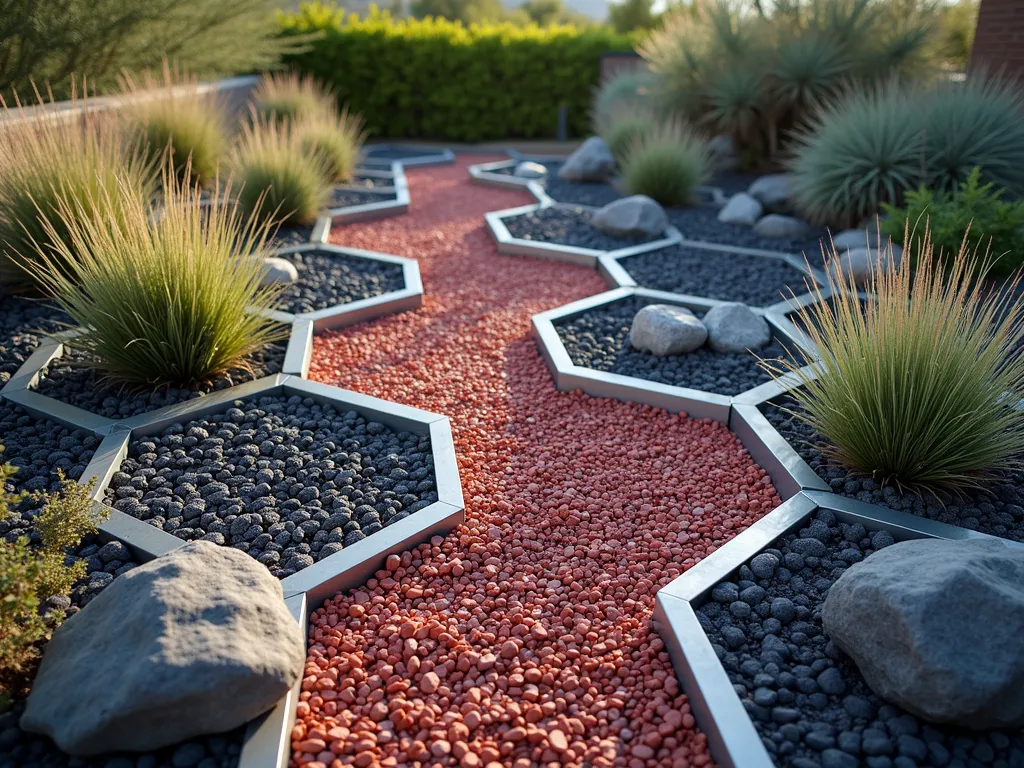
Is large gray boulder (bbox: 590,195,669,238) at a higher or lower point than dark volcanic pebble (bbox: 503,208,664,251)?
higher

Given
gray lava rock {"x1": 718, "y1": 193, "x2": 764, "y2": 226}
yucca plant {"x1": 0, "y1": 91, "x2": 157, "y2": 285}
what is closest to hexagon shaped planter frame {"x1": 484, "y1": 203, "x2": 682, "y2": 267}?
gray lava rock {"x1": 718, "y1": 193, "x2": 764, "y2": 226}

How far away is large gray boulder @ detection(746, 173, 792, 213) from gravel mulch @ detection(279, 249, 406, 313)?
3.70 m

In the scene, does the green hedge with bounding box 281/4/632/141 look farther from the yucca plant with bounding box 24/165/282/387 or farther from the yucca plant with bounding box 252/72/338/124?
the yucca plant with bounding box 24/165/282/387

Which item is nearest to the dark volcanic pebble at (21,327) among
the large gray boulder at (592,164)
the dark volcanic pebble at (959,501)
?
the dark volcanic pebble at (959,501)

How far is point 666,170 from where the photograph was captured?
24.0 feet

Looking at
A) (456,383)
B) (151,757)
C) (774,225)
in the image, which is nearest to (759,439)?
(456,383)

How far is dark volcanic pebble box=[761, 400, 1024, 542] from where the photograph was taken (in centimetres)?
269

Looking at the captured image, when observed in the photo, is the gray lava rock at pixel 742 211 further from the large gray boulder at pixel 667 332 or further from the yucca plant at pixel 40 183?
the yucca plant at pixel 40 183

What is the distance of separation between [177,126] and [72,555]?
4.91 meters

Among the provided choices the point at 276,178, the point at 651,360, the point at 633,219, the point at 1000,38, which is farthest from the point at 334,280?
the point at 1000,38

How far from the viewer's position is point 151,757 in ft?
6.10

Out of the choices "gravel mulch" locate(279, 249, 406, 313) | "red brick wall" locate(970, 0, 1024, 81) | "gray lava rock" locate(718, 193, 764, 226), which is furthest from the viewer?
"red brick wall" locate(970, 0, 1024, 81)

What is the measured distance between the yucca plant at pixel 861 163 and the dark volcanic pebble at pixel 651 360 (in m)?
2.43

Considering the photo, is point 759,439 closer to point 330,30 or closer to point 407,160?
point 407,160
